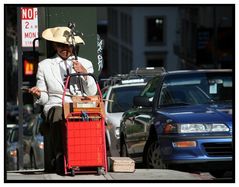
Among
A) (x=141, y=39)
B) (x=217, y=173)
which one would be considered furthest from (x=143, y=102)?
(x=141, y=39)

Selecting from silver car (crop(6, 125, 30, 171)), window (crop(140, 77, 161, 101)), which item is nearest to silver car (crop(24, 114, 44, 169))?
silver car (crop(6, 125, 30, 171))

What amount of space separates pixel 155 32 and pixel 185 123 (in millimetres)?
59102

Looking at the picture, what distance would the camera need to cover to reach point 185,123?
11.5 metres

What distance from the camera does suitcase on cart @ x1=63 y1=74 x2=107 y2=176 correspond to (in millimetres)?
9969

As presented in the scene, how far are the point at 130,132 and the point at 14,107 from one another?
1049 inches

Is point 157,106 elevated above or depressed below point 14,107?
above

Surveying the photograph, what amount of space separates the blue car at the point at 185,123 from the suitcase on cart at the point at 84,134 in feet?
5.60

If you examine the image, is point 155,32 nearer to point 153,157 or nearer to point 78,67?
point 153,157

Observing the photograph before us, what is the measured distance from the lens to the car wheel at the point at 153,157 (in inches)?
472

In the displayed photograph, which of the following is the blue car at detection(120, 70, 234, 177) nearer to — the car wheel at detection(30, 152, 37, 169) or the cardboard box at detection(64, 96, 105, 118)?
the cardboard box at detection(64, 96, 105, 118)

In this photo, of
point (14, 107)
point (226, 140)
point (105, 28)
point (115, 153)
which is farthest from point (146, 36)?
point (226, 140)

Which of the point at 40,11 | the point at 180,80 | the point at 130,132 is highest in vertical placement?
the point at 40,11

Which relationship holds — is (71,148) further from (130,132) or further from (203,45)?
(203,45)

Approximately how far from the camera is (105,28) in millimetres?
83188
